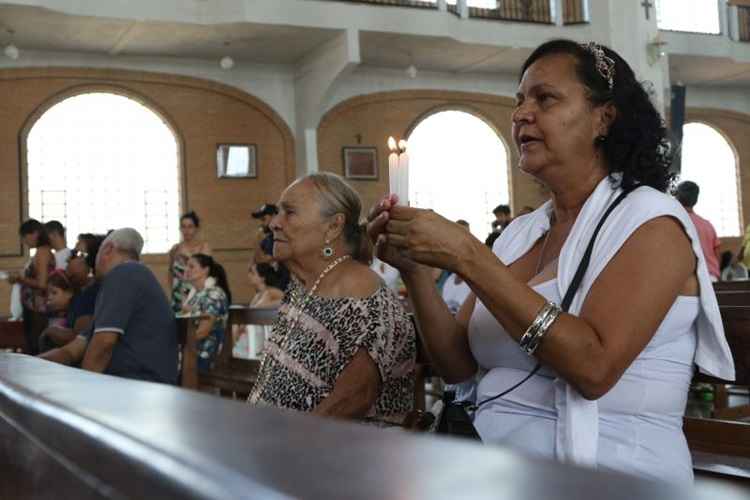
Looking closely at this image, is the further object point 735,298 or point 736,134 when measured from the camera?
point 736,134

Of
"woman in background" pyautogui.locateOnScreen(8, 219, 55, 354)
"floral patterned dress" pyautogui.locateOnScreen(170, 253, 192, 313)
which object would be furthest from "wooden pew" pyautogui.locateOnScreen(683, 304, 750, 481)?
"woman in background" pyautogui.locateOnScreen(8, 219, 55, 354)

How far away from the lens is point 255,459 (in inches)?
19.5

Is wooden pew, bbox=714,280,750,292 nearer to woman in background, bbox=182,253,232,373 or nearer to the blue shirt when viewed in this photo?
woman in background, bbox=182,253,232,373

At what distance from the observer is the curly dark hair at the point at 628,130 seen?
2033 millimetres

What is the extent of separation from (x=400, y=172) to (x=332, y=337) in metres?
1.09

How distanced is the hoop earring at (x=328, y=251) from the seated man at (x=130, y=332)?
1.63 m

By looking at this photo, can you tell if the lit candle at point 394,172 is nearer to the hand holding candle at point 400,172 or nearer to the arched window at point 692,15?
the hand holding candle at point 400,172

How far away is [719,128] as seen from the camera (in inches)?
758

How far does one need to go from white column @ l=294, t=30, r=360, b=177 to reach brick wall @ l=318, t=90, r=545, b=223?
412mm

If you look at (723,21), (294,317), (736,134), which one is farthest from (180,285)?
(736,134)

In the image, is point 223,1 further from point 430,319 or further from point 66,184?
point 430,319

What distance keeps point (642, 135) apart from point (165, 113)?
13035mm

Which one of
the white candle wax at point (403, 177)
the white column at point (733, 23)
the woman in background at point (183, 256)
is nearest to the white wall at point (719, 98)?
the white column at point (733, 23)

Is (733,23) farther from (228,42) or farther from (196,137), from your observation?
(196,137)
